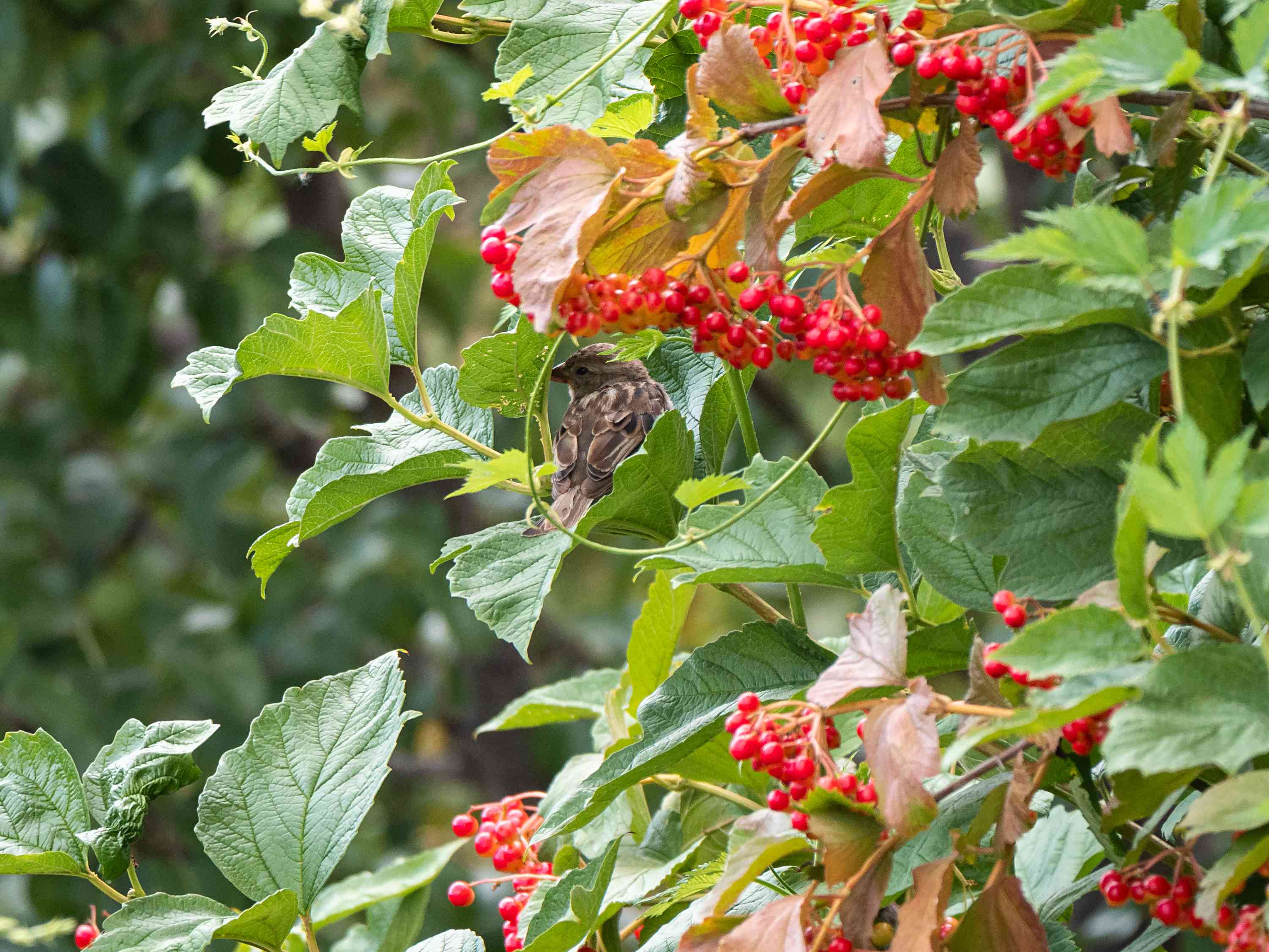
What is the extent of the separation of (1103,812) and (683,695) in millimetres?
201

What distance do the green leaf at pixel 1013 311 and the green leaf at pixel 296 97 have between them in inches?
15.0

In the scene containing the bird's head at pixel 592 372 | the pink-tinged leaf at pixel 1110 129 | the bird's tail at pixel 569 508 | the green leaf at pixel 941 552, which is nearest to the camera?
the pink-tinged leaf at pixel 1110 129

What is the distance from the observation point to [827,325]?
562 mm

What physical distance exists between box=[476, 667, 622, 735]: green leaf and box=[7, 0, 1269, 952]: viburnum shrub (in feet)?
0.49

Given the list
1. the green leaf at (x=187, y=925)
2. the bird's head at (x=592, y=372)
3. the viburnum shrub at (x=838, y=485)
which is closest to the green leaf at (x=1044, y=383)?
the viburnum shrub at (x=838, y=485)

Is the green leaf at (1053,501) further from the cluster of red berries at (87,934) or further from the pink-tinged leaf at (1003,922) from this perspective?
the cluster of red berries at (87,934)

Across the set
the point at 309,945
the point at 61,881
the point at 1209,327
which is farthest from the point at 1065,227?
the point at 61,881

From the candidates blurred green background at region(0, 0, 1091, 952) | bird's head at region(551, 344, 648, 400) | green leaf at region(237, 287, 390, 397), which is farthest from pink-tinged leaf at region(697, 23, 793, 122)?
blurred green background at region(0, 0, 1091, 952)

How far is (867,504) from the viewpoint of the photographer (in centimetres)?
63

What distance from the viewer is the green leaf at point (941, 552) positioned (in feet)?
2.08

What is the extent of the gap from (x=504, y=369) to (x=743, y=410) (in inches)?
5.4

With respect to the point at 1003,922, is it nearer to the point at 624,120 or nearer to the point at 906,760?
the point at 906,760

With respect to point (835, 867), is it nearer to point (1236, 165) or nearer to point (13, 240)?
point (1236, 165)

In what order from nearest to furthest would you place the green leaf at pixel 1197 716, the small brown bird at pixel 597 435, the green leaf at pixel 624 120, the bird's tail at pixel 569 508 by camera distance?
the green leaf at pixel 1197 716 < the green leaf at pixel 624 120 < the bird's tail at pixel 569 508 < the small brown bird at pixel 597 435
